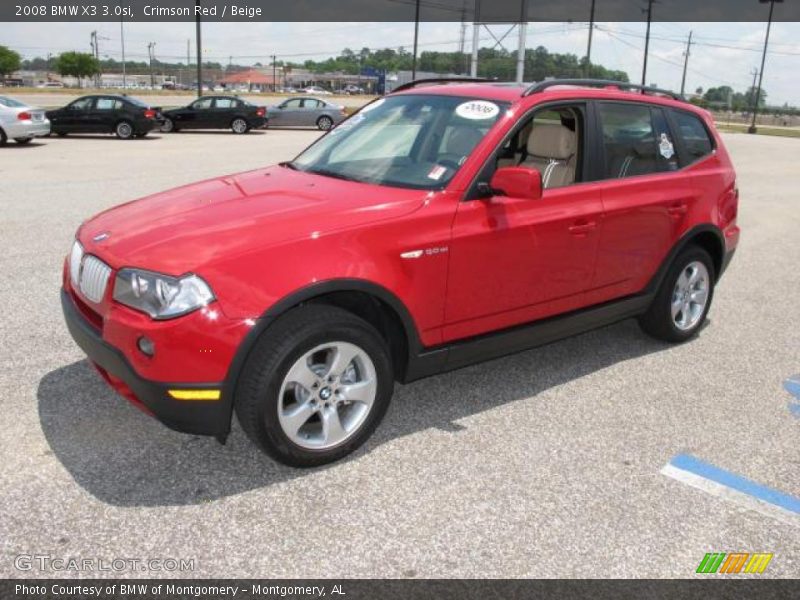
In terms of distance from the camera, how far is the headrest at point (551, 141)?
15.0 ft

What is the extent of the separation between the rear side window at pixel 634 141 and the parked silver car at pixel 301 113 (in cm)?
2517

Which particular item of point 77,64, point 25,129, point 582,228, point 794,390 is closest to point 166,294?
point 582,228

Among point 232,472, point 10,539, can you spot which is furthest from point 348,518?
point 10,539

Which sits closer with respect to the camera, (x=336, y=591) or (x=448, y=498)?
(x=336, y=591)

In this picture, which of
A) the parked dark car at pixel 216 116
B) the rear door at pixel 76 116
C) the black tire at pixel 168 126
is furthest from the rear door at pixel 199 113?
the rear door at pixel 76 116

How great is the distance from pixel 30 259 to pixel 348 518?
5308 mm

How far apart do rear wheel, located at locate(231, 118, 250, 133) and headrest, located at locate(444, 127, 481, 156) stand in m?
23.7

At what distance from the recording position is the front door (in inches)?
149

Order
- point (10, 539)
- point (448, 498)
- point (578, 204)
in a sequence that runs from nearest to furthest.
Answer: point (10, 539)
point (448, 498)
point (578, 204)

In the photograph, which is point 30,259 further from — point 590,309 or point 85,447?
point 590,309

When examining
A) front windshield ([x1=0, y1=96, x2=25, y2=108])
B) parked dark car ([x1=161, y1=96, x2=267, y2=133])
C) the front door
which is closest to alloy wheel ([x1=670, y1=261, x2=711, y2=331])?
the front door

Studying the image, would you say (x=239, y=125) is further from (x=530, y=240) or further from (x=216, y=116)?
(x=530, y=240)

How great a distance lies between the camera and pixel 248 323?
9.98 ft

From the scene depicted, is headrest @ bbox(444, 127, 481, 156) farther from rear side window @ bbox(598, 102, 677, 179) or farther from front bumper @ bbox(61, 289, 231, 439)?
front bumper @ bbox(61, 289, 231, 439)
